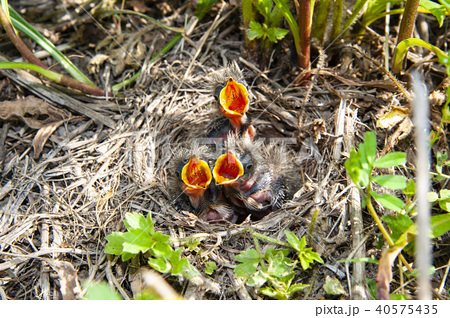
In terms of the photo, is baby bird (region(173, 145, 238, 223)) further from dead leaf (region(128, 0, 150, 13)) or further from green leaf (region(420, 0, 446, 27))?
A: green leaf (region(420, 0, 446, 27))

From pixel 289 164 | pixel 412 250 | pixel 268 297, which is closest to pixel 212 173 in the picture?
pixel 289 164

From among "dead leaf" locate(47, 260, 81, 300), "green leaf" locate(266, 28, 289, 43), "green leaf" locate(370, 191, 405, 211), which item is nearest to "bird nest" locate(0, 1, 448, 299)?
"dead leaf" locate(47, 260, 81, 300)

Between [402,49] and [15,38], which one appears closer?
[402,49]

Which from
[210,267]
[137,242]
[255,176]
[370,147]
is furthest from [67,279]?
[370,147]

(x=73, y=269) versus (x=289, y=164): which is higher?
(x=289, y=164)

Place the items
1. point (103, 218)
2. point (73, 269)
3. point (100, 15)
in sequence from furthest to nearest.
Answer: point (100, 15) < point (103, 218) < point (73, 269)

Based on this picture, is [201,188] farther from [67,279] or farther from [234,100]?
[67,279]

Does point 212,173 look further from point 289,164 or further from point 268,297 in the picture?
point 268,297
